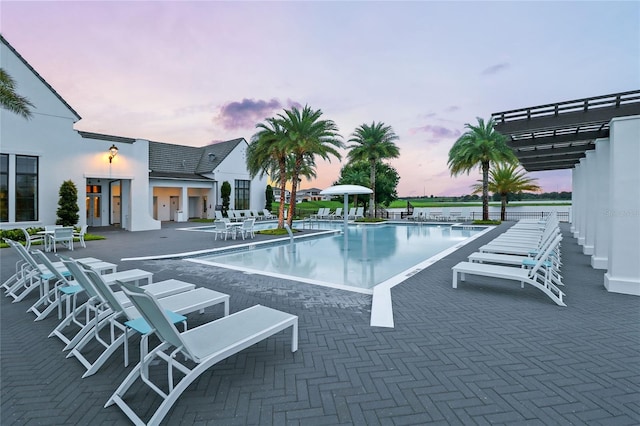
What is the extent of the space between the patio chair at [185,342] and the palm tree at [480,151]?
74.7 feet

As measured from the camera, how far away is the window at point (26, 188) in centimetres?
1579

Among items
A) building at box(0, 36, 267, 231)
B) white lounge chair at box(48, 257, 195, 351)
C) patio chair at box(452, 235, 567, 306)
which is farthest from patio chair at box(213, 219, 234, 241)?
patio chair at box(452, 235, 567, 306)

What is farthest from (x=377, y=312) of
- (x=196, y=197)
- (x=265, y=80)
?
(x=196, y=197)

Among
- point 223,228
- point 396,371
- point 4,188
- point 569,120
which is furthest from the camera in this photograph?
point 4,188

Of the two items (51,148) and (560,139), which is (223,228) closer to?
(51,148)

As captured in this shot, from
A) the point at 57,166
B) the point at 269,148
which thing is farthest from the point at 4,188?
the point at 269,148

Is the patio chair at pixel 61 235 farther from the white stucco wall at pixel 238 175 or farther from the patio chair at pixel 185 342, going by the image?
the white stucco wall at pixel 238 175

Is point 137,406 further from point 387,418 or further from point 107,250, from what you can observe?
point 107,250

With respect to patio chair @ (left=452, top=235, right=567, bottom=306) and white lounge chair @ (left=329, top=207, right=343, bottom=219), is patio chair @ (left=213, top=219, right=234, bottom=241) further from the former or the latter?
white lounge chair @ (left=329, top=207, right=343, bottom=219)

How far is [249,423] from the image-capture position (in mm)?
2393

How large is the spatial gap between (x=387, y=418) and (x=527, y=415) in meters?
1.10

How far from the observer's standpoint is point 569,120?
24.3 feet

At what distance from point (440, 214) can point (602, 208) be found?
70.8 feet

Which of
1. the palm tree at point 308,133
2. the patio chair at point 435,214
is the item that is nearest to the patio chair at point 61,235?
the palm tree at point 308,133
